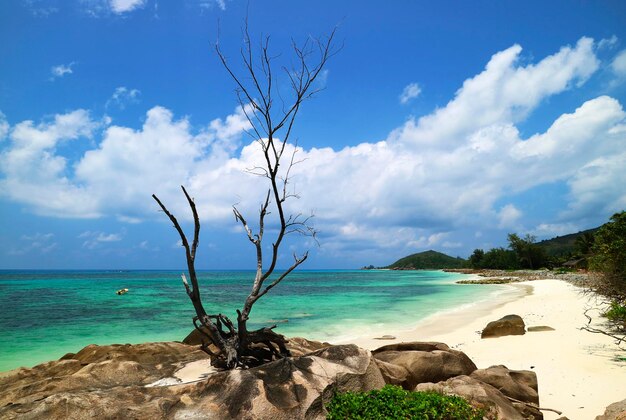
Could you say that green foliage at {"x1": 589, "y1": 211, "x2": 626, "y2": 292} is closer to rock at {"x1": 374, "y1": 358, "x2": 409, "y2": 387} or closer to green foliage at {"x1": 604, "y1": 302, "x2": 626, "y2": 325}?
green foliage at {"x1": 604, "y1": 302, "x2": 626, "y2": 325}

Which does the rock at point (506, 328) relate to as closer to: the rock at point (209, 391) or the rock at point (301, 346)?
the rock at point (301, 346)

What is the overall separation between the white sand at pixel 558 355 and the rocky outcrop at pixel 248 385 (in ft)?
4.47

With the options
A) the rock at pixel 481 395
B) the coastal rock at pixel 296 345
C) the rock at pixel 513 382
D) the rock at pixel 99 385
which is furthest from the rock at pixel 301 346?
the rock at pixel 513 382

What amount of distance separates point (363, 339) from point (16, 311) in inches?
1103

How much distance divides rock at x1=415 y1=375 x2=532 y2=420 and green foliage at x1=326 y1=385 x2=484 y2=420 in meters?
0.44

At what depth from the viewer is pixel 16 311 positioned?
28844 millimetres

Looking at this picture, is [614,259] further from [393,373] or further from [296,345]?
[296,345]

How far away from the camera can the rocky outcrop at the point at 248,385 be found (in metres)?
4.96

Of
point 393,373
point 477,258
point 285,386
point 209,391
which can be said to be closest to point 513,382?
point 393,373

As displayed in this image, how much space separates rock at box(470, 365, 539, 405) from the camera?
6.87 metres

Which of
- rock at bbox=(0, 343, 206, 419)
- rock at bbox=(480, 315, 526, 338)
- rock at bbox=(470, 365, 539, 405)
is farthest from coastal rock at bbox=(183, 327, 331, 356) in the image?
rock at bbox=(480, 315, 526, 338)

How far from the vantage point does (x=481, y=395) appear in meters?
5.93

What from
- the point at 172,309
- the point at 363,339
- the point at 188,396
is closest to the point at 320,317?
the point at 363,339

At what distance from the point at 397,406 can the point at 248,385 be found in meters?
2.10
